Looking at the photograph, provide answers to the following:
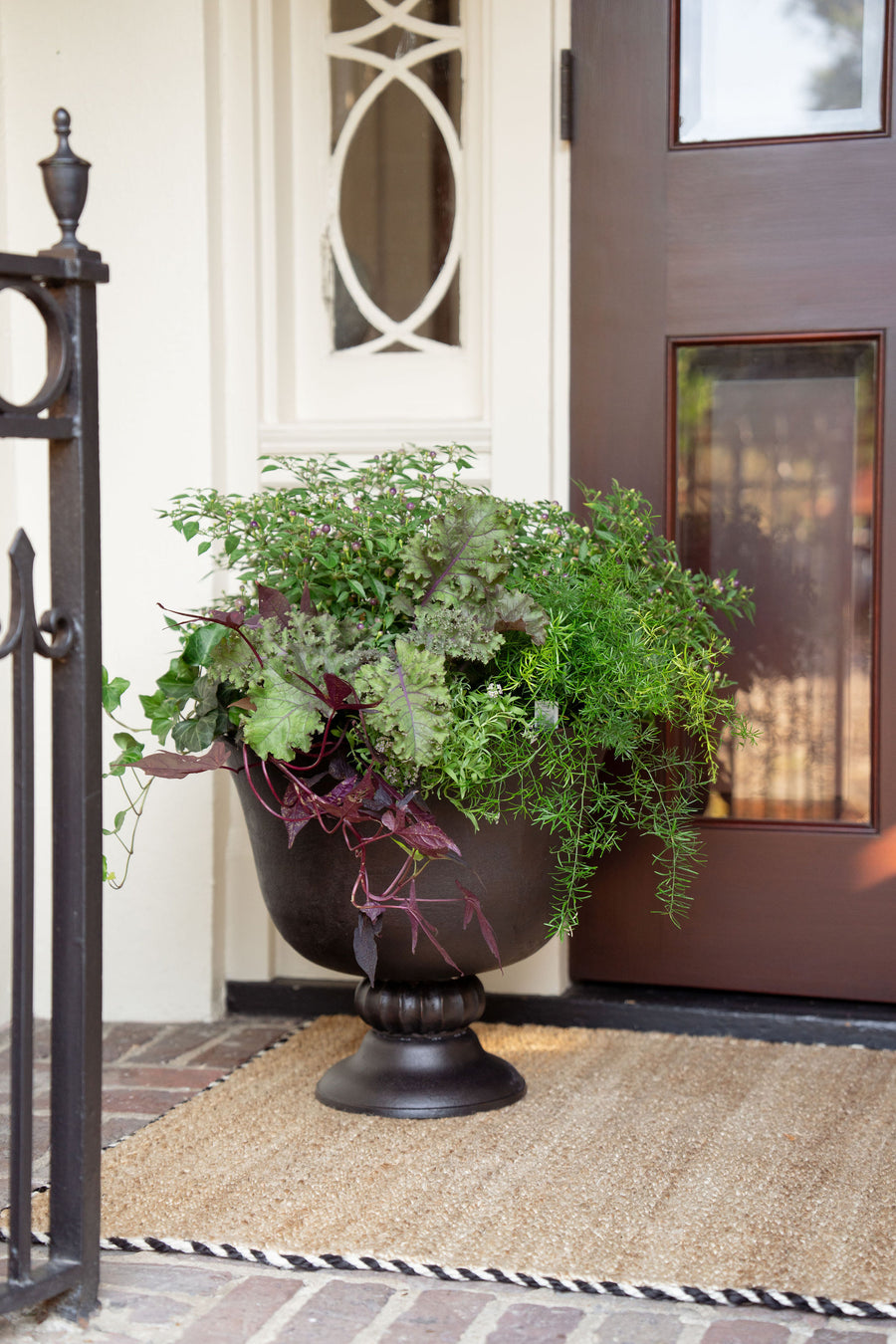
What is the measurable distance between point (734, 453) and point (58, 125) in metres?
1.51

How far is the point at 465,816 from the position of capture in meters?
2.03

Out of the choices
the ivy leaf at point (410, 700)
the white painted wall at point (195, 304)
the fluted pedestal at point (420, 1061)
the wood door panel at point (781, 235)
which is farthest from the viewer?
the white painted wall at point (195, 304)

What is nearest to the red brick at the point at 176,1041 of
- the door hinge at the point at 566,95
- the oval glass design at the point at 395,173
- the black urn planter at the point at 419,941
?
the black urn planter at the point at 419,941

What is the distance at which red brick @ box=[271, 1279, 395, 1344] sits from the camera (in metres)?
1.52

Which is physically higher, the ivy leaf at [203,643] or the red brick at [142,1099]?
the ivy leaf at [203,643]

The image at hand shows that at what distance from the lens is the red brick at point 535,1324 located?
4.96ft

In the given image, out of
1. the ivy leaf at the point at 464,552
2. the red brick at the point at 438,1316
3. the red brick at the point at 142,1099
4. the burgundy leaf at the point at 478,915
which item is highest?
the ivy leaf at the point at 464,552

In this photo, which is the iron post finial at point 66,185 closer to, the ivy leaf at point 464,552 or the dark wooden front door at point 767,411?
the ivy leaf at point 464,552

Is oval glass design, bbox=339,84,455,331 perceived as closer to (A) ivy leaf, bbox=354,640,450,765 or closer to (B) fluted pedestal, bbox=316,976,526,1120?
(A) ivy leaf, bbox=354,640,450,765

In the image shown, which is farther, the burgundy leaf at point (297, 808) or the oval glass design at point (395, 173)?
the oval glass design at point (395, 173)

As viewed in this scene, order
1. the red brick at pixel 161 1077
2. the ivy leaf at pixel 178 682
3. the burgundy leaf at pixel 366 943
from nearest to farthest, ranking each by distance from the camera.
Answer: the burgundy leaf at pixel 366 943 < the ivy leaf at pixel 178 682 < the red brick at pixel 161 1077

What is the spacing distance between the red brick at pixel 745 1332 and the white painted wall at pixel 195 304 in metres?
1.12

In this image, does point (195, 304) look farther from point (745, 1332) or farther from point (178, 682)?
point (745, 1332)

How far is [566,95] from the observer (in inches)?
101
